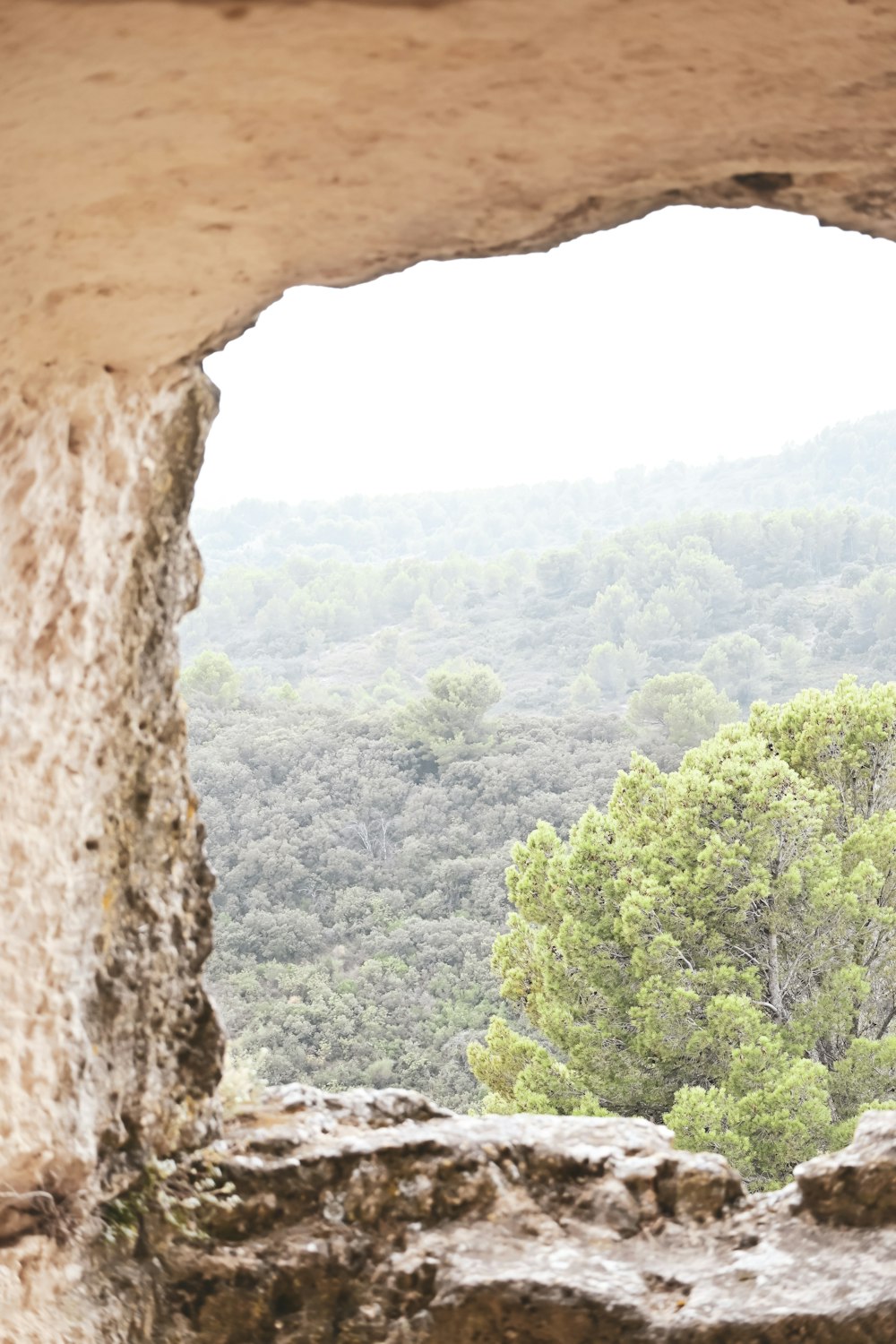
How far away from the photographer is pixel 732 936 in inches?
416

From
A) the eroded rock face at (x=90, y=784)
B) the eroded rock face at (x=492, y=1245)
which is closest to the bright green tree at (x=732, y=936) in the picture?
the eroded rock face at (x=492, y=1245)

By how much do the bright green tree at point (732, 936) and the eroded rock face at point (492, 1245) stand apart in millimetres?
5705

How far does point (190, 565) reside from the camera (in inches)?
169

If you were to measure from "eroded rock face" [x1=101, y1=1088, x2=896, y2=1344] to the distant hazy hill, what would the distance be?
6112cm

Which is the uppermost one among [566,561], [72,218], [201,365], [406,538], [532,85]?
[532,85]

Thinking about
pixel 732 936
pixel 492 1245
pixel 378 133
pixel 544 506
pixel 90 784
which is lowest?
pixel 544 506

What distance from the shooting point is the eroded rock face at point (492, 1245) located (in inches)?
145

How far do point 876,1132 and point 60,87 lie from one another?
158 inches

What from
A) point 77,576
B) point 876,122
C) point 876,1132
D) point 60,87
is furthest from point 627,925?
point 60,87

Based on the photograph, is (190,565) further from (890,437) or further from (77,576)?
(890,437)

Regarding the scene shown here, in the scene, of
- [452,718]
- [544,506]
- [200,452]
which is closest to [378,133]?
[200,452]

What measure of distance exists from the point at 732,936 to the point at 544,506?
6543cm

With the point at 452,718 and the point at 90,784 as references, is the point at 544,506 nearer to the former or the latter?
the point at 452,718

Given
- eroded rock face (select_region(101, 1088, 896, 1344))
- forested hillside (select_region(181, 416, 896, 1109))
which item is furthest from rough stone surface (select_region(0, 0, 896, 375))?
forested hillside (select_region(181, 416, 896, 1109))
